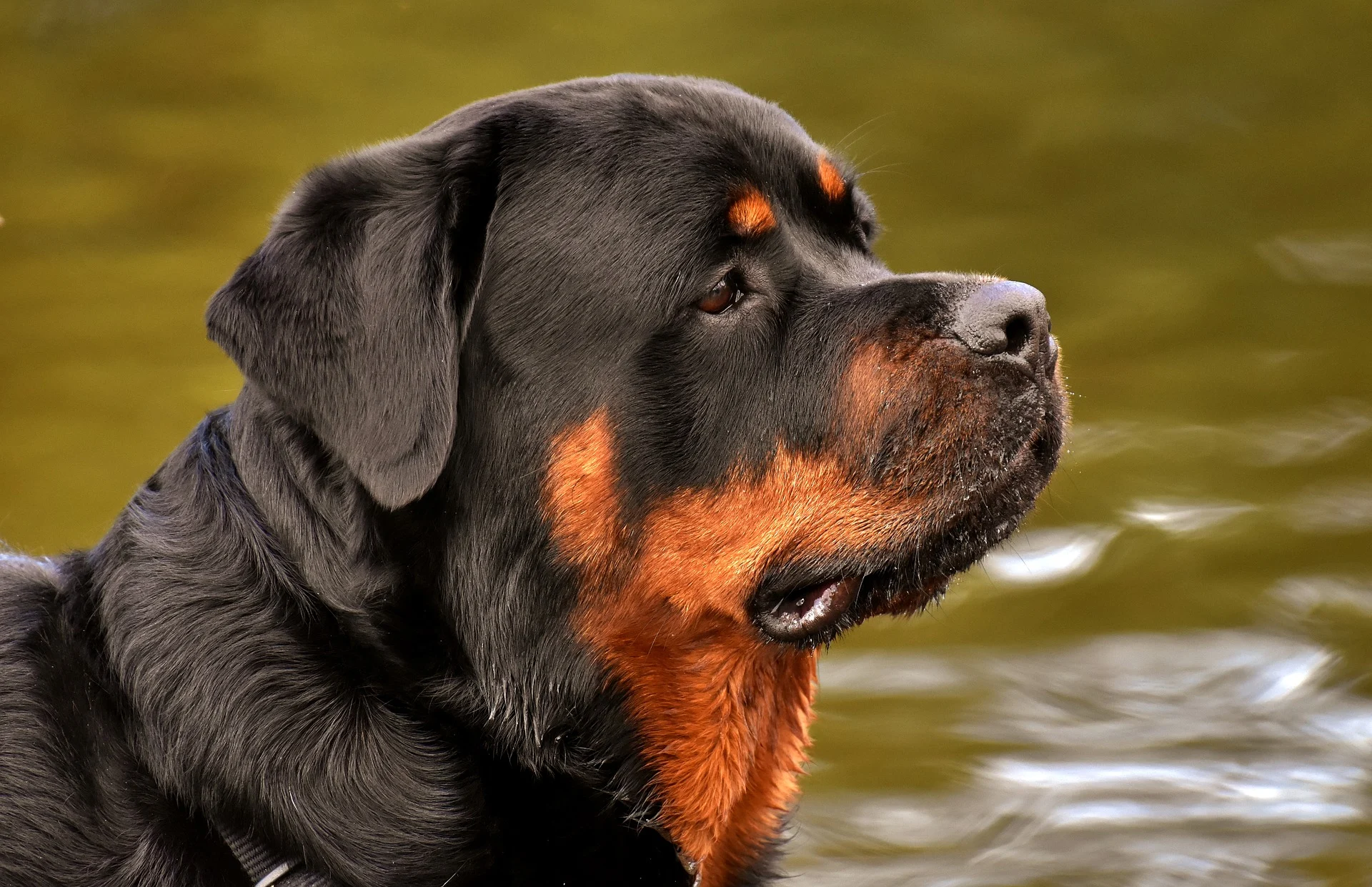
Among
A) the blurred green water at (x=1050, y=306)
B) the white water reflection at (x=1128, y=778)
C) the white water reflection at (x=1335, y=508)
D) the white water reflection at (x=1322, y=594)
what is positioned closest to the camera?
the white water reflection at (x=1128, y=778)

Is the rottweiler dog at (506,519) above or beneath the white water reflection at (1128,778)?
above

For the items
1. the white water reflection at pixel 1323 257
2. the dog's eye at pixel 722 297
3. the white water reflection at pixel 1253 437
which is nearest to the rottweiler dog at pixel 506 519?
the dog's eye at pixel 722 297

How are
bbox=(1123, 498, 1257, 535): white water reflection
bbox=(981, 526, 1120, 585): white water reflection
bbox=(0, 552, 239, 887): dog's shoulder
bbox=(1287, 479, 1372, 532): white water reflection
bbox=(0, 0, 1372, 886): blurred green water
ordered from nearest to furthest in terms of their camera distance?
bbox=(0, 552, 239, 887): dog's shoulder
bbox=(0, 0, 1372, 886): blurred green water
bbox=(981, 526, 1120, 585): white water reflection
bbox=(1287, 479, 1372, 532): white water reflection
bbox=(1123, 498, 1257, 535): white water reflection

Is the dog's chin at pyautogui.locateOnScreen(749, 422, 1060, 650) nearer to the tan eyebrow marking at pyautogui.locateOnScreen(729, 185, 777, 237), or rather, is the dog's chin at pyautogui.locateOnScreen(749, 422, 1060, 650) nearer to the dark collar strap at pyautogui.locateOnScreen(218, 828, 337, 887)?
the tan eyebrow marking at pyautogui.locateOnScreen(729, 185, 777, 237)

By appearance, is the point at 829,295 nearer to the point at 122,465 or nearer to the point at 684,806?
the point at 684,806

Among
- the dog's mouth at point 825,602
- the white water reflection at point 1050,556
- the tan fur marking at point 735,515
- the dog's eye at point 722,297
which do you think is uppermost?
the dog's eye at point 722,297

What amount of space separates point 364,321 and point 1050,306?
587 centimetres

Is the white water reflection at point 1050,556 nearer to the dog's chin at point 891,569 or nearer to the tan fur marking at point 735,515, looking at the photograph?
the dog's chin at point 891,569

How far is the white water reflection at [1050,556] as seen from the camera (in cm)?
653

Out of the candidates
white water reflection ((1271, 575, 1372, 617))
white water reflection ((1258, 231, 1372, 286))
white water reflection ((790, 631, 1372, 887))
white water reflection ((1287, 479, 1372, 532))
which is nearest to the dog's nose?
white water reflection ((790, 631, 1372, 887))

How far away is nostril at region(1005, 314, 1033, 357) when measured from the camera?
309 cm

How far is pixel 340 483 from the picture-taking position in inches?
120

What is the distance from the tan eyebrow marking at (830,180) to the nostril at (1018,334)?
0.57m

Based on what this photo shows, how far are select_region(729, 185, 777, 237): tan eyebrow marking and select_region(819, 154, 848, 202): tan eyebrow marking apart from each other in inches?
10.0
